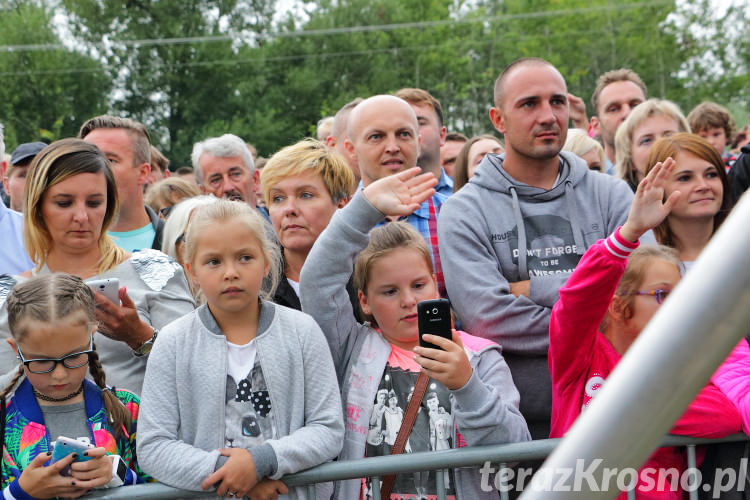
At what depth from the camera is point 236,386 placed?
285cm

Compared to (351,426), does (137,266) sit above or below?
above

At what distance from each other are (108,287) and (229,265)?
19.5 inches

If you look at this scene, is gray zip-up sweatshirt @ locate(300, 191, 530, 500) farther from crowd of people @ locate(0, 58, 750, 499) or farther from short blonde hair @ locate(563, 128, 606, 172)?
short blonde hair @ locate(563, 128, 606, 172)

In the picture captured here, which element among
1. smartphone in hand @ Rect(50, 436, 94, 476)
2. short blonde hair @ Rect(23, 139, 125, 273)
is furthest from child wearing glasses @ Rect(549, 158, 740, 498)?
short blonde hair @ Rect(23, 139, 125, 273)

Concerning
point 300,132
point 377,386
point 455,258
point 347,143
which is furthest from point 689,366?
point 300,132

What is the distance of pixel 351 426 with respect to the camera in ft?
10.0

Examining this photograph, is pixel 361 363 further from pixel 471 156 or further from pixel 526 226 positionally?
pixel 471 156

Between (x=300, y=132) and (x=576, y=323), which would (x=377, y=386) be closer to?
(x=576, y=323)

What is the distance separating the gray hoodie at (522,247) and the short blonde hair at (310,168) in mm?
482

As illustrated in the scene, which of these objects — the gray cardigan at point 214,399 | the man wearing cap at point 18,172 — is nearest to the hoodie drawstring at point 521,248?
the gray cardigan at point 214,399

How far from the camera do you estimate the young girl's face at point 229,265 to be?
2.95m

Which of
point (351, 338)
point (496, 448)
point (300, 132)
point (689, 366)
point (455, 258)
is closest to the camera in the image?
point (689, 366)

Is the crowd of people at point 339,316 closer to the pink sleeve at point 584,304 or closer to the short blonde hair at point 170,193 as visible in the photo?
the pink sleeve at point 584,304

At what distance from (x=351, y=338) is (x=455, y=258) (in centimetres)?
58
